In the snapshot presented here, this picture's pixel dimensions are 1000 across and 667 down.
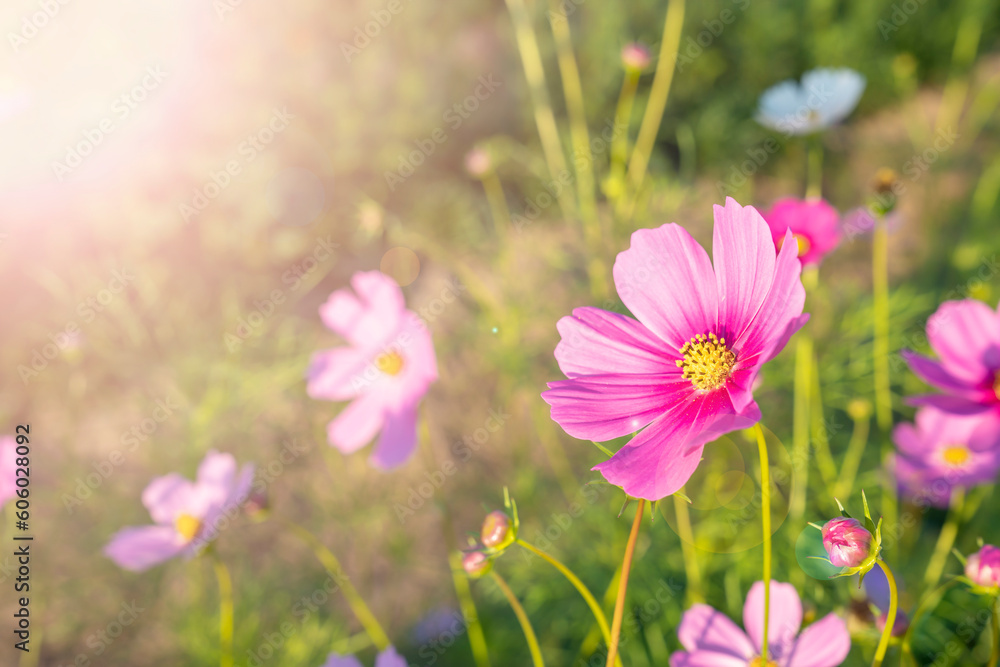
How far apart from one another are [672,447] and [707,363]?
0.09m

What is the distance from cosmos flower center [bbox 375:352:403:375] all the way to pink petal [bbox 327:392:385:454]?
4 centimetres

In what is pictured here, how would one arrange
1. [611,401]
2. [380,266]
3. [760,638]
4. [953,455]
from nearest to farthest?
[611,401] < [760,638] < [953,455] < [380,266]

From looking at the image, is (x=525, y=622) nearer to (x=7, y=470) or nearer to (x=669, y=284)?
(x=669, y=284)

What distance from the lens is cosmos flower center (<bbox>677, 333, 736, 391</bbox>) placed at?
48cm

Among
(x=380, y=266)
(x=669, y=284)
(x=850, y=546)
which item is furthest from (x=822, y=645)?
(x=380, y=266)

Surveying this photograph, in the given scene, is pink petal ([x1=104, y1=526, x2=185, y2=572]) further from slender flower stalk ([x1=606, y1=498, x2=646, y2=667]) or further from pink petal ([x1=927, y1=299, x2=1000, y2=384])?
pink petal ([x1=927, y1=299, x2=1000, y2=384])

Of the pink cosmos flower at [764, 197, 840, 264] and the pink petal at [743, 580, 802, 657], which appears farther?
the pink cosmos flower at [764, 197, 840, 264]

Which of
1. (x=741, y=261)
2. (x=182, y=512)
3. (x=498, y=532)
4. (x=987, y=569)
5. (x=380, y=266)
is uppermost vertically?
(x=741, y=261)

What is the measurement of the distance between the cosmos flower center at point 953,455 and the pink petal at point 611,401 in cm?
59

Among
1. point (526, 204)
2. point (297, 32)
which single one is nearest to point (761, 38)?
point (526, 204)

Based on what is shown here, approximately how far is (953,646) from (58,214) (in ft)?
7.51

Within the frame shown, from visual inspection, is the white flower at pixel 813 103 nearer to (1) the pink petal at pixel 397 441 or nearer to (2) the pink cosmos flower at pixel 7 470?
(1) the pink petal at pixel 397 441

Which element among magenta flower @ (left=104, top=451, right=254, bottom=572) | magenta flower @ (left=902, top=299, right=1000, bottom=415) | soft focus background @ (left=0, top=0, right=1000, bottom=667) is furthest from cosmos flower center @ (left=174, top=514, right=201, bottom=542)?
magenta flower @ (left=902, top=299, right=1000, bottom=415)

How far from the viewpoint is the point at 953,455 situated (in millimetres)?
883
